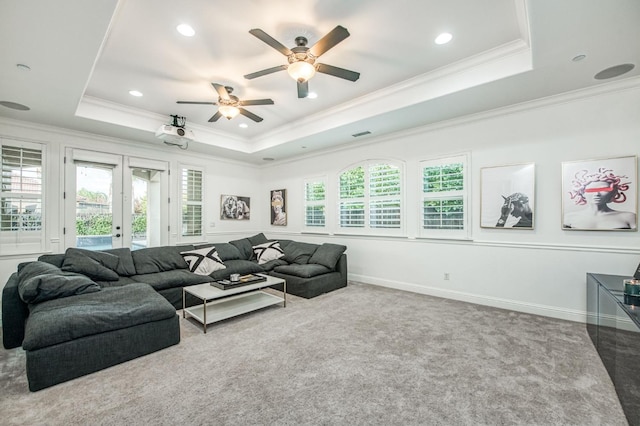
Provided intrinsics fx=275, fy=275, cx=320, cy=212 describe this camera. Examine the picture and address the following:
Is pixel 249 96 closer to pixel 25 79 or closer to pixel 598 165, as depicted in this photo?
pixel 25 79

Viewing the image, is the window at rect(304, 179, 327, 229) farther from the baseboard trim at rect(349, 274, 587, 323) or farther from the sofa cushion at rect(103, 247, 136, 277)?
the sofa cushion at rect(103, 247, 136, 277)

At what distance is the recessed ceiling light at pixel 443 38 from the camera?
2.78m

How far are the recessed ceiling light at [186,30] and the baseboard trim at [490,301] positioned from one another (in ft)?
15.1

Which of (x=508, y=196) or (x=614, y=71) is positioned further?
(x=508, y=196)

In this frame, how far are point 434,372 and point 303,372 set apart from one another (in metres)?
1.12

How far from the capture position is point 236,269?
4945 millimetres

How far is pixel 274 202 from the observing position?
7184 mm

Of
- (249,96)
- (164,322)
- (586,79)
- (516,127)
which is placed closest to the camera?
(164,322)

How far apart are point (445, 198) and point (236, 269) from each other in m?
3.78

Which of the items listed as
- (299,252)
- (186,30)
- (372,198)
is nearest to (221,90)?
(186,30)

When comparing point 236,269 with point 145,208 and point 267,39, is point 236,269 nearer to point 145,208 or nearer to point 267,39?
point 145,208

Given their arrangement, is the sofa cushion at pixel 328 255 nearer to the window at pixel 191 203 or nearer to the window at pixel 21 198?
the window at pixel 191 203

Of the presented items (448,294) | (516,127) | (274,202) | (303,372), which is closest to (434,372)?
(303,372)

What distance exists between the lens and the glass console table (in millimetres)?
1771
